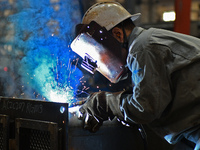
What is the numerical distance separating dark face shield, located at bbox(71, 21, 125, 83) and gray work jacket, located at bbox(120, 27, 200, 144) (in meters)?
0.30

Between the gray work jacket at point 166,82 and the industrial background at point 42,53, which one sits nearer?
the gray work jacket at point 166,82

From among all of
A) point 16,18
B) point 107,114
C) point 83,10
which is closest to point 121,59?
point 107,114

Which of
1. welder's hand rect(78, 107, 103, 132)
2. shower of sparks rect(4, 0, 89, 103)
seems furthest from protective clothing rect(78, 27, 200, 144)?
shower of sparks rect(4, 0, 89, 103)

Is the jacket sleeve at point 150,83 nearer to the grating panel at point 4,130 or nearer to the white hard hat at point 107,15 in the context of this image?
the white hard hat at point 107,15

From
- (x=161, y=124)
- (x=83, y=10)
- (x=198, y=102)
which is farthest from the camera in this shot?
(x=83, y=10)

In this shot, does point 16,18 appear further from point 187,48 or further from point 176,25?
point 176,25

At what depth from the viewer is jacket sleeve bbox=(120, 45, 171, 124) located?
1423 mm

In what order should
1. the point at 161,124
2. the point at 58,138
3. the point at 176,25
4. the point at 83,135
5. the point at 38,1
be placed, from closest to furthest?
the point at 58,138, the point at 161,124, the point at 83,135, the point at 38,1, the point at 176,25

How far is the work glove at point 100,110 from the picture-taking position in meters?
1.65

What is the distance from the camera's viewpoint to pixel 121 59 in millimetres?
1874

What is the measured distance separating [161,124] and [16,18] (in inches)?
78.9

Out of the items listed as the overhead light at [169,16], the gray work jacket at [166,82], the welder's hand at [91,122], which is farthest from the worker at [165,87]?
the overhead light at [169,16]

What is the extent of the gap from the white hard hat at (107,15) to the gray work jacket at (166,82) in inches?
13.5

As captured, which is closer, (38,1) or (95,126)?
(95,126)
